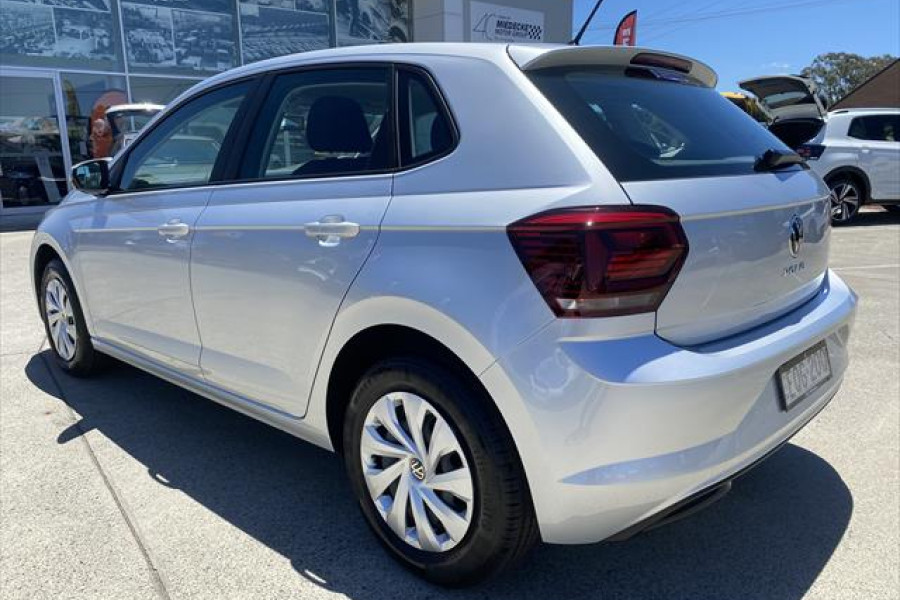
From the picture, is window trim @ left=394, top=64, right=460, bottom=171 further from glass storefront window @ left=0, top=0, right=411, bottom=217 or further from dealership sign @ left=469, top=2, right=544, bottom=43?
dealership sign @ left=469, top=2, right=544, bottom=43

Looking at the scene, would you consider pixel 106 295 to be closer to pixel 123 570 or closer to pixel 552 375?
pixel 123 570

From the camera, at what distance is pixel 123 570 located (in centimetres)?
239

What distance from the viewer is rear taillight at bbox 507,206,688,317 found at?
5.86 feet

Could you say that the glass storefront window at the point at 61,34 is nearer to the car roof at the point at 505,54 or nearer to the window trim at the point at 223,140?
the window trim at the point at 223,140

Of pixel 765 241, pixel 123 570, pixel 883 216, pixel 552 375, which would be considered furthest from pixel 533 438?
pixel 883 216

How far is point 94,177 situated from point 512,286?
9.56 feet

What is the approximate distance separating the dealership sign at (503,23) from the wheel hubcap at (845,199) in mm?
9286

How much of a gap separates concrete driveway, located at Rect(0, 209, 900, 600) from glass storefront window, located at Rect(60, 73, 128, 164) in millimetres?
11046

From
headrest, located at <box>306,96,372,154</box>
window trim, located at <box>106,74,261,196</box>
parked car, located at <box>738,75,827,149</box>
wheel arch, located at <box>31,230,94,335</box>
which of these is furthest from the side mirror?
parked car, located at <box>738,75,827,149</box>

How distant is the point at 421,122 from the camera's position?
2.29m

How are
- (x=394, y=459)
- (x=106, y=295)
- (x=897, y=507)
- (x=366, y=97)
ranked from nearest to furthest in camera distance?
(x=394, y=459) < (x=366, y=97) < (x=897, y=507) < (x=106, y=295)

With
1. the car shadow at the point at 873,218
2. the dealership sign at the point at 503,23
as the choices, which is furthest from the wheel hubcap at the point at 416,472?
the dealership sign at the point at 503,23

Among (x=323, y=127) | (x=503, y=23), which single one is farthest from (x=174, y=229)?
(x=503, y=23)

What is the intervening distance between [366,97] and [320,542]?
1631 millimetres
